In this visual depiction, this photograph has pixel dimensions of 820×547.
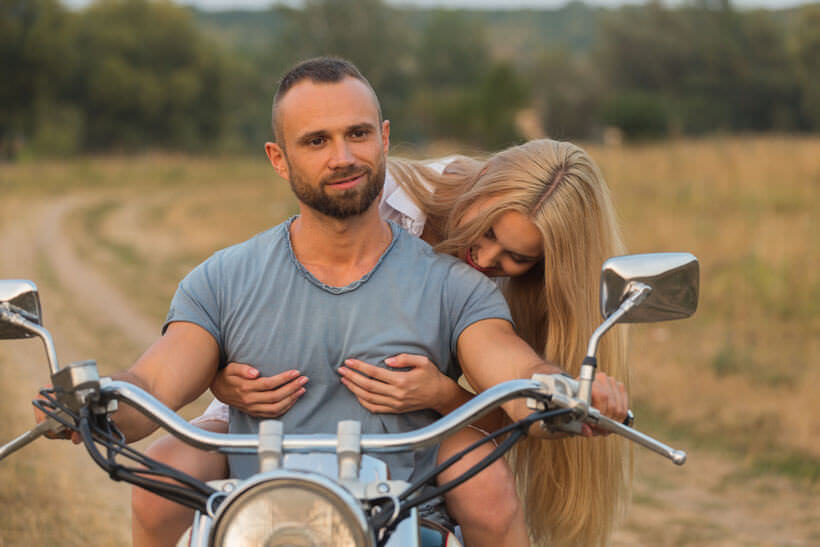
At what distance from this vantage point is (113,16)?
50094mm

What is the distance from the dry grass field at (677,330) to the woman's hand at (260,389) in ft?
5.96

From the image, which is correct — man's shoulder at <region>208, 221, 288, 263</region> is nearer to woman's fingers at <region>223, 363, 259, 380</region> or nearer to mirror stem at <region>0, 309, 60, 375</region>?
woman's fingers at <region>223, 363, 259, 380</region>

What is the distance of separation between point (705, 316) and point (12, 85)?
3722cm

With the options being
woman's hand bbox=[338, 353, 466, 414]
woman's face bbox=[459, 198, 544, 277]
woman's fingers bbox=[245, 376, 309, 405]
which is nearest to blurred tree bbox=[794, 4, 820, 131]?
woman's face bbox=[459, 198, 544, 277]

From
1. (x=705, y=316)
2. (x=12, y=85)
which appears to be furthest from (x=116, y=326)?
(x=12, y=85)

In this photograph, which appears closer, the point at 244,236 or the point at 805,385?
the point at 805,385

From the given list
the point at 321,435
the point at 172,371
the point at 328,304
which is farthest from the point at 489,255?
the point at 321,435

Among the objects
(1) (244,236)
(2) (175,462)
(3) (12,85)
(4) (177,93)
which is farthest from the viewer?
(4) (177,93)

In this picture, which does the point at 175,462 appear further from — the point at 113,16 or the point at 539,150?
the point at 113,16

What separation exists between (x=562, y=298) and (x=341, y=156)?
98cm

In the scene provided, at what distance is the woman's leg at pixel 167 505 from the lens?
2.38 m

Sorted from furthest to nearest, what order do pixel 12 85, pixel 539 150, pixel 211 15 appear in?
pixel 211 15 → pixel 12 85 → pixel 539 150

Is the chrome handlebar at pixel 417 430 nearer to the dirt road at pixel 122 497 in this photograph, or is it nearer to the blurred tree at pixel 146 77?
the dirt road at pixel 122 497

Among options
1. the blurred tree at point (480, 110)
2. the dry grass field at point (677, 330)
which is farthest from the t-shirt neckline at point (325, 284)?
the blurred tree at point (480, 110)
